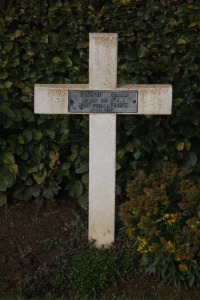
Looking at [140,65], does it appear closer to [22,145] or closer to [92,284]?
[22,145]

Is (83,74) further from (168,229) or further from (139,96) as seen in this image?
(168,229)

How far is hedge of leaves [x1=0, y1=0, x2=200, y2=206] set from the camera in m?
5.71

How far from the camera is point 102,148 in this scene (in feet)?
17.2

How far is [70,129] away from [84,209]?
71cm

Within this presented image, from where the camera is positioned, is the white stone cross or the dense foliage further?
the white stone cross

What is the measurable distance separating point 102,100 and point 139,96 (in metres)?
0.27

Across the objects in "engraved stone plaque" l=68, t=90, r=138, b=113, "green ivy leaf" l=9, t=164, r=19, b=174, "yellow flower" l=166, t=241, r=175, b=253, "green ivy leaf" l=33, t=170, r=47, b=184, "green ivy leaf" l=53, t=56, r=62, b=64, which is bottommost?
"yellow flower" l=166, t=241, r=175, b=253

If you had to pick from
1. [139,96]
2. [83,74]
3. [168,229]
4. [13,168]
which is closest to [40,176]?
[13,168]

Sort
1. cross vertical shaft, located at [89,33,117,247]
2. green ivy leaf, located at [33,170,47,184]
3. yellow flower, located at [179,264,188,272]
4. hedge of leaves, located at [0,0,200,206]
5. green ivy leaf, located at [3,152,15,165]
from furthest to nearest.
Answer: green ivy leaf, located at [33,170,47,184] → green ivy leaf, located at [3,152,15,165] → hedge of leaves, located at [0,0,200,206] → cross vertical shaft, located at [89,33,117,247] → yellow flower, located at [179,264,188,272]

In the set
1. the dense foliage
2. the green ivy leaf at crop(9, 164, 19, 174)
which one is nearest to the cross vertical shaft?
the dense foliage

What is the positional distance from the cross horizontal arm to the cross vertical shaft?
14 cm

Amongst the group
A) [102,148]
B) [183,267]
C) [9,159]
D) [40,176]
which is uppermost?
[102,148]

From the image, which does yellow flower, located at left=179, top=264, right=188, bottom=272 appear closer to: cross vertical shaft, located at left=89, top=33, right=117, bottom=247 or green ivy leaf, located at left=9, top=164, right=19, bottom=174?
cross vertical shaft, located at left=89, top=33, right=117, bottom=247

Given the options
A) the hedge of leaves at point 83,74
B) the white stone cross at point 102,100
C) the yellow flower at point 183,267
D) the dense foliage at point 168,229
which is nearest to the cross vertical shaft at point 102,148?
the white stone cross at point 102,100
